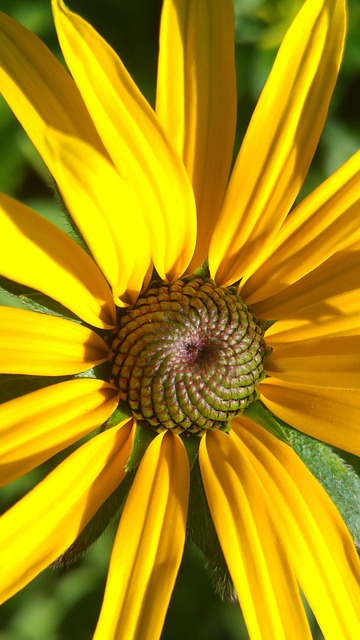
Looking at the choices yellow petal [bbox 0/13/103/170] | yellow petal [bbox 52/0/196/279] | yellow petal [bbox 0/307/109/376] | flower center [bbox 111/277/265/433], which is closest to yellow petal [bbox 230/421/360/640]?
flower center [bbox 111/277/265/433]

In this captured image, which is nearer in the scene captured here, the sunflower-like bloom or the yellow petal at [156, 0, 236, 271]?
the sunflower-like bloom

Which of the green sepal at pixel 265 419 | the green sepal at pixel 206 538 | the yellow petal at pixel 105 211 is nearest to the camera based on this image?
the yellow petal at pixel 105 211

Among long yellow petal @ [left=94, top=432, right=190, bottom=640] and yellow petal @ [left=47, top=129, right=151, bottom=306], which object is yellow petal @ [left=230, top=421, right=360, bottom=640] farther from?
yellow petal @ [left=47, top=129, right=151, bottom=306]

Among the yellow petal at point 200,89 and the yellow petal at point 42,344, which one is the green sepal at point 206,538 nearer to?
the yellow petal at point 42,344

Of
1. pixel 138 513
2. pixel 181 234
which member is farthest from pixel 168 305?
pixel 138 513

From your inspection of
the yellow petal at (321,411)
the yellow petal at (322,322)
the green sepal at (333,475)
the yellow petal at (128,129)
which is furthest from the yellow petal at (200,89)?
the green sepal at (333,475)

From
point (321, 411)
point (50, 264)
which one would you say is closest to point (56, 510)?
point (50, 264)
